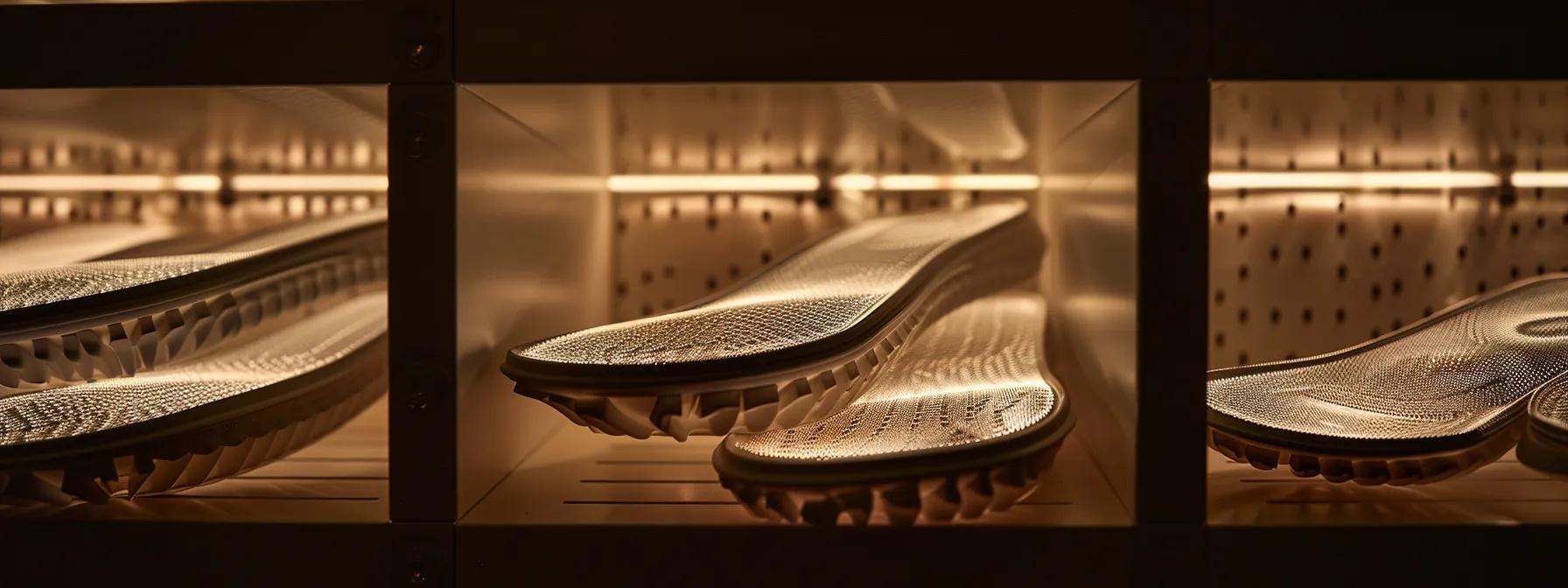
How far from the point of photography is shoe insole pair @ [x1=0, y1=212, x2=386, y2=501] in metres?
0.50

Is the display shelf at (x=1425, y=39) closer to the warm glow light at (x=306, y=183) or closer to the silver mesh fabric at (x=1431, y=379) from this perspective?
the silver mesh fabric at (x=1431, y=379)

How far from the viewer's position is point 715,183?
37.6 inches

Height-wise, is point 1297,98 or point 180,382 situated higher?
point 1297,98

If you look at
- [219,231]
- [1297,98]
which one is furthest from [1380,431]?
[219,231]

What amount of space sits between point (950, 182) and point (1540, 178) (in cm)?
55

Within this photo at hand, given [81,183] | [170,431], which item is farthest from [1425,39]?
[81,183]

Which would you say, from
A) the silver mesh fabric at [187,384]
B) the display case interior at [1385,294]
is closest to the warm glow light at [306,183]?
the silver mesh fabric at [187,384]

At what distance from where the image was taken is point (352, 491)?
1.90ft

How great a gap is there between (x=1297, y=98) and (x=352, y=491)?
0.70 meters

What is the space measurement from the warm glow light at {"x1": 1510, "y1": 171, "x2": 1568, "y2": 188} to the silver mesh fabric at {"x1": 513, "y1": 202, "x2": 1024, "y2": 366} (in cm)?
51

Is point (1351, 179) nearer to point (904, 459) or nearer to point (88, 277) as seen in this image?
point (904, 459)

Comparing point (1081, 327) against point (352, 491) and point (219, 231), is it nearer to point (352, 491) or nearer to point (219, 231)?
point (352, 491)

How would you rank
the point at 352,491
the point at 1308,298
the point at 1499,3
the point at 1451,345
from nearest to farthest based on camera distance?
the point at 1499,3 < the point at 352,491 < the point at 1451,345 < the point at 1308,298

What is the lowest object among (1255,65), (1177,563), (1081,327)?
(1177,563)
